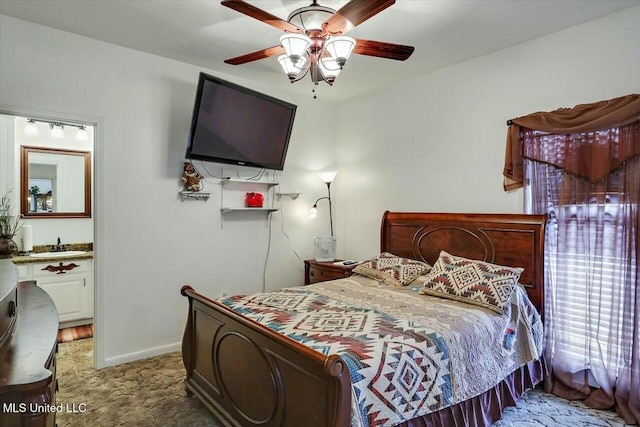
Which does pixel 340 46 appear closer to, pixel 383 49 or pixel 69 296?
pixel 383 49

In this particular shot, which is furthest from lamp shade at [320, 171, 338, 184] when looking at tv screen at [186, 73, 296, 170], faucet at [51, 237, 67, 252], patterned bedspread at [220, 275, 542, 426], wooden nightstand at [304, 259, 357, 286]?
faucet at [51, 237, 67, 252]

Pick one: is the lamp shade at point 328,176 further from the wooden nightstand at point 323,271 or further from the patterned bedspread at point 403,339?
the patterned bedspread at point 403,339

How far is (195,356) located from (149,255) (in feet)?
3.88

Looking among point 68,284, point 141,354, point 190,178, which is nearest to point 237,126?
point 190,178

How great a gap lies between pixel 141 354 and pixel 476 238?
3111 millimetres

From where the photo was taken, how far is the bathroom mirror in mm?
4152

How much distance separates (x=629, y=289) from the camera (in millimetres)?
2439

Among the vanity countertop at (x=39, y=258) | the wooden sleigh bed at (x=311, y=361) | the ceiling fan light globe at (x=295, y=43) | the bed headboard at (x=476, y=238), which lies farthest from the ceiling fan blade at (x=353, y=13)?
the vanity countertop at (x=39, y=258)

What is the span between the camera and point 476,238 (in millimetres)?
3158

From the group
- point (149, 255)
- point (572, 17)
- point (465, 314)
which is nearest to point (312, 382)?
point (465, 314)

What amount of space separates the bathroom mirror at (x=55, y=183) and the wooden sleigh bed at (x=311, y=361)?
2.78m

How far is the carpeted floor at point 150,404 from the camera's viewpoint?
2.35 m

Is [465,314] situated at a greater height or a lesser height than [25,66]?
lesser

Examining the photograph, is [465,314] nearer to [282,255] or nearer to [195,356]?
[195,356]
